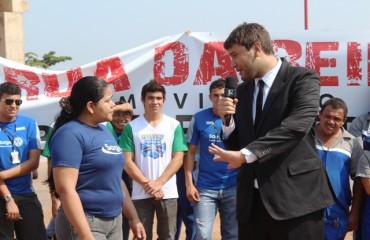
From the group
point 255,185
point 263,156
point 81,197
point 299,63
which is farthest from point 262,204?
point 299,63

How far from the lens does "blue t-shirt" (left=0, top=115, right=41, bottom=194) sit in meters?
6.48

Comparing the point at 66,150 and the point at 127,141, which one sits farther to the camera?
the point at 127,141

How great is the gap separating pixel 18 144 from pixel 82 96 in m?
2.29

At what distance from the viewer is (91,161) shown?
4.32 metres

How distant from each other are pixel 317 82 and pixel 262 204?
792mm

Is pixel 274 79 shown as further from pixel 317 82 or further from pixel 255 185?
pixel 255 185

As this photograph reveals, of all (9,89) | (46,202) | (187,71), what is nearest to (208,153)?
(187,71)

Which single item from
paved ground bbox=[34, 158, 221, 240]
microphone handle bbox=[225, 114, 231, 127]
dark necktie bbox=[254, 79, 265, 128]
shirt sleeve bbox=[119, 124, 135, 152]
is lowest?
paved ground bbox=[34, 158, 221, 240]

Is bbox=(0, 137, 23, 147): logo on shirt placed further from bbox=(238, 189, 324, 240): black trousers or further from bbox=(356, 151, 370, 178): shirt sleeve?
bbox=(356, 151, 370, 178): shirt sleeve

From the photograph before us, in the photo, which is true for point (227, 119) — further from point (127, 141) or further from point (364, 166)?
point (127, 141)

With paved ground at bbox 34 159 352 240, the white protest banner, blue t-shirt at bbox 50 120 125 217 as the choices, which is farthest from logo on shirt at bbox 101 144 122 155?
paved ground at bbox 34 159 352 240

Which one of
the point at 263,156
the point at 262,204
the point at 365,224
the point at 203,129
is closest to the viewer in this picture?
the point at 263,156

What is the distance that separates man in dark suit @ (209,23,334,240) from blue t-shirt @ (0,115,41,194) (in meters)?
2.98

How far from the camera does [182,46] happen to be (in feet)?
24.9
